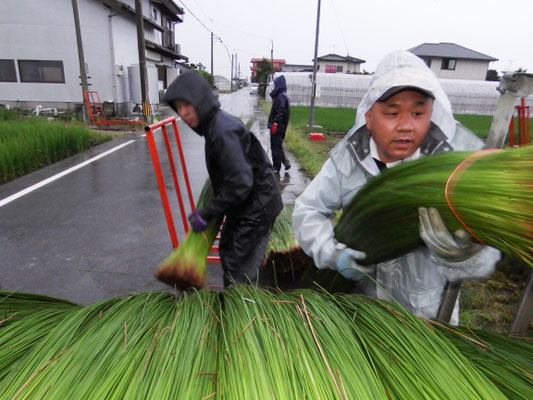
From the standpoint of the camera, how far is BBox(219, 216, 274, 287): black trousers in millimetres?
2121

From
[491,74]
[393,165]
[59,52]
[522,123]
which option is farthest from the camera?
[491,74]

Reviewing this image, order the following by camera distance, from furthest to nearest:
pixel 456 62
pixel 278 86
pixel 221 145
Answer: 1. pixel 456 62
2. pixel 278 86
3. pixel 221 145

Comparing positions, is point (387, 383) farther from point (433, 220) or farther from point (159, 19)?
point (159, 19)

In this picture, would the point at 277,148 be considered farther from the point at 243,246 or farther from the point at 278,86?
the point at 243,246

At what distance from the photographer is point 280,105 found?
21.9 ft

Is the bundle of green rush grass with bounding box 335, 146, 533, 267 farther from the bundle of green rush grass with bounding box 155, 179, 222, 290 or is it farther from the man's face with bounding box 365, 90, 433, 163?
the bundle of green rush grass with bounding box 155, 179, 222, 290

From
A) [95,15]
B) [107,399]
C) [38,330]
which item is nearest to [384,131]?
[107,399]

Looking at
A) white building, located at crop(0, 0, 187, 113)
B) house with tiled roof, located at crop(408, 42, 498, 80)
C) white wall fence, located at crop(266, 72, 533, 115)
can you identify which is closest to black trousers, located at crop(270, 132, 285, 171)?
white building, located at crop(0, 0, 187, 113)

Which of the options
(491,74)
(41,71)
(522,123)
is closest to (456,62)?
(491,74)

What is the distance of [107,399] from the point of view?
0.68 metres

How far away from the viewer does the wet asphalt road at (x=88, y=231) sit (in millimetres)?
3023

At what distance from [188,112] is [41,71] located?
1720 centimetres

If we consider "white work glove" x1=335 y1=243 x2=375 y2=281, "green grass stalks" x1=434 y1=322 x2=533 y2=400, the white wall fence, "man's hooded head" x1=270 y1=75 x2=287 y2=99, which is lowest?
"green grass stalks" x1=434 y1=322 x2=533 y2=400

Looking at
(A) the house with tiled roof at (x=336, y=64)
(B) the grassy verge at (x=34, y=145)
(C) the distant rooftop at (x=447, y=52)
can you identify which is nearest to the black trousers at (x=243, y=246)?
(B) the grassy verge at (x=34, y=145)
